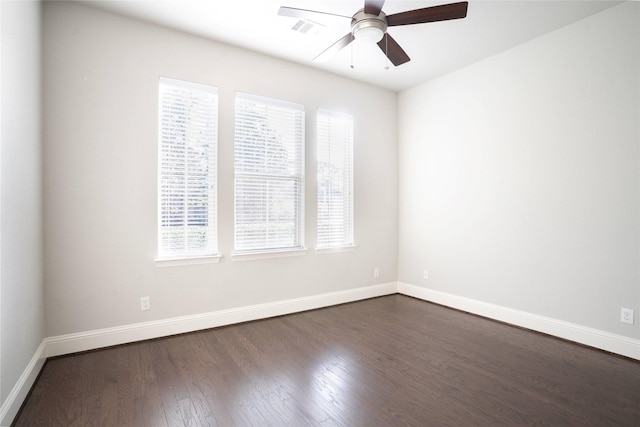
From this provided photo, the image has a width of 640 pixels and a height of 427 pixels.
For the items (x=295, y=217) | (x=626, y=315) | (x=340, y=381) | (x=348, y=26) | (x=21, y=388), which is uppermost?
(x=348, y=26)

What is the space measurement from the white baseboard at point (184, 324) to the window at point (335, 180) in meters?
0.69

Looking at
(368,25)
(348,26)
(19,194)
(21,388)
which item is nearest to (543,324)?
(368,25)

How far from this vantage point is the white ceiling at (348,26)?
268 cm

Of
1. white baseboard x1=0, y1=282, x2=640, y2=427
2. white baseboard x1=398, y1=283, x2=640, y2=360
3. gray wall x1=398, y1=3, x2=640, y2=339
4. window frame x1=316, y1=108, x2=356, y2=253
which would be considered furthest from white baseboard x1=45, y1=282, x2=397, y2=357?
gray wall x1=398, y1=3, x2=640, y2=339

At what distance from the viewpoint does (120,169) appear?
9.25 ft

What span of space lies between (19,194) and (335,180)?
118 inches

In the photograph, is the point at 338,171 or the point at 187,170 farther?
the point at 338,171

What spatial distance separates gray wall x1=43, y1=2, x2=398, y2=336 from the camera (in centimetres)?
259

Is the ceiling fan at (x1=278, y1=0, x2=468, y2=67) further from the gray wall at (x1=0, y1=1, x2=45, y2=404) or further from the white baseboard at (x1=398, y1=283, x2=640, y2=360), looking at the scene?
the white baseboard at (x1=398, y1=283, x2=640, y2=360)

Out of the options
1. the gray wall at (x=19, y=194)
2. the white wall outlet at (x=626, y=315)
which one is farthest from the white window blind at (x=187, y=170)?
the white wall outlet at (x=626, y=315)

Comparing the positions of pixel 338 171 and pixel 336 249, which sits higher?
pixel 338 171

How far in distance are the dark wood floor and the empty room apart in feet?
0.06

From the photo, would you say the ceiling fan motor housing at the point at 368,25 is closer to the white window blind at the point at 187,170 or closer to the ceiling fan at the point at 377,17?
the ceiling fan at the point at 377,17

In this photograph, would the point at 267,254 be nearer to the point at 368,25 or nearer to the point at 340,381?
the point at 340,381
